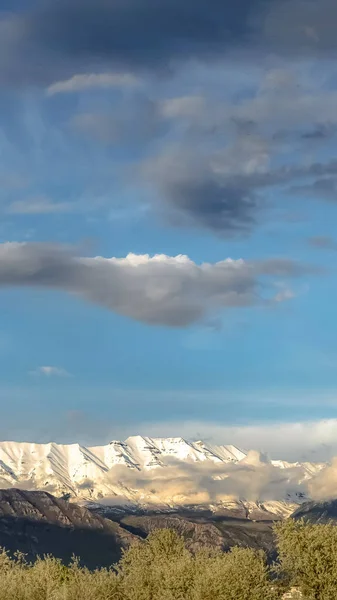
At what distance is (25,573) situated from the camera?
138625 millimetres

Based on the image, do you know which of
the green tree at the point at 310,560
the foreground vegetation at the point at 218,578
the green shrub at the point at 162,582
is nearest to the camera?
the green shrub at the point at 162,582

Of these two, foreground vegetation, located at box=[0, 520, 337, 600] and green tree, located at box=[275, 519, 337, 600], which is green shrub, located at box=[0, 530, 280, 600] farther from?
green tree, located at box=[275, 519, 337, 600]

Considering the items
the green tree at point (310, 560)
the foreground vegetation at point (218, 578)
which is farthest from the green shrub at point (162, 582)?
the green tree at point (310, 560)

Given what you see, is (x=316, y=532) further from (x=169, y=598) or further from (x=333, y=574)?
(x=169, y=598)

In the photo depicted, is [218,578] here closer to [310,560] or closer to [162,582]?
[162,582]

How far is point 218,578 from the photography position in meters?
119

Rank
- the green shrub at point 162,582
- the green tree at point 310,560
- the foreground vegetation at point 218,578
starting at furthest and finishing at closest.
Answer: the green tree at point 310,560
the foreground vegetation at point 218,578
the green shrub at point 162,582

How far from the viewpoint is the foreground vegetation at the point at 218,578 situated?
119625mm

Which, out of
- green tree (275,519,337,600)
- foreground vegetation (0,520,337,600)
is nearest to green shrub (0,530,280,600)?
foreground vegetation (0,520,337,600)

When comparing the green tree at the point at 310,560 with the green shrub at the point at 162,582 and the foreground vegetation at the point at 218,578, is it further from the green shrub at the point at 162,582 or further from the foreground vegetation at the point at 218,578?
the green shrub at the point at 162,582

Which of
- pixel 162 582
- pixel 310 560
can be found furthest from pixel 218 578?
pixel 310 560

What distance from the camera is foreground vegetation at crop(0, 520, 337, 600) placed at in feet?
392

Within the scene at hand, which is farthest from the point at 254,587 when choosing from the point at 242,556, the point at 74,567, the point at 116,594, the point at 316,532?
the point at 74,567

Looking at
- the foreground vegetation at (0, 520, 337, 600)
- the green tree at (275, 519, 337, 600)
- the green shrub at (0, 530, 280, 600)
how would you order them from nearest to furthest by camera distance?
the green shrub at (0, 530, 280, 600)
the foreground vegetation at (0, 520, 337, 600)
the green tree at (275, 519, 337, 600)
